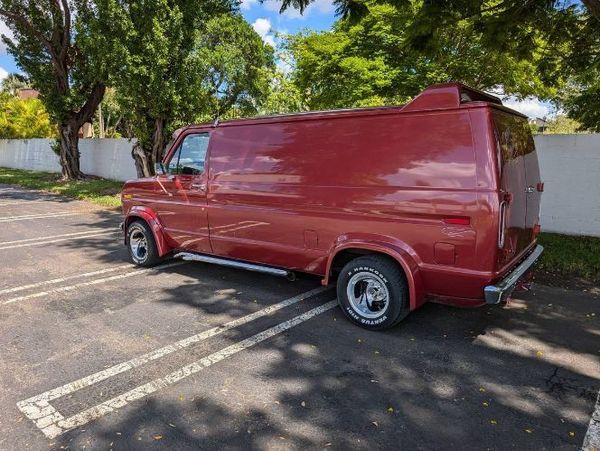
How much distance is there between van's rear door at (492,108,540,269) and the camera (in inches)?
157

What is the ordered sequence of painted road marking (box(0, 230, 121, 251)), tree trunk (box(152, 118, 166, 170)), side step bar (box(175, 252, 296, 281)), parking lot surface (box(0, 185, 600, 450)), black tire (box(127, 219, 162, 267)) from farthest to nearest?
tree trunk (box(152, 118, 166, 170)) → painted road marking (box(0, 230, 121, 251)) → black tire (box(127, 219, 162, 267)) → side step bar (box(175, 252, 296, 281)) → parking lot surface (box(0, 185, 600, 450))

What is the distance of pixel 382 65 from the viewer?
1255 cm

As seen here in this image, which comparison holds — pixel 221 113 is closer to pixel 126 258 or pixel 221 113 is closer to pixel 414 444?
pixel 126 258

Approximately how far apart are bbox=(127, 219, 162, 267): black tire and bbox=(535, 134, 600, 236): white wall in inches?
288

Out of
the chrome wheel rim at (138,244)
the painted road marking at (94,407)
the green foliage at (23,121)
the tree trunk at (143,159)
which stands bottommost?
the painted road marking at (94,407)

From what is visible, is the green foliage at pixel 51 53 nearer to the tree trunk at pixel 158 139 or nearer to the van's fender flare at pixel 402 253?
the tree trunk at pixel 158 139

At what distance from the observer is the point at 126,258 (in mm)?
7566

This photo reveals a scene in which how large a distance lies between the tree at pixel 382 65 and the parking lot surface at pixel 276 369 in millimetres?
7932

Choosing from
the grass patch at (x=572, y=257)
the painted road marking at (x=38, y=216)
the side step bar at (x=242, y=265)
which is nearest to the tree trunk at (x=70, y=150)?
the painted road marking at (x=38, y=216)

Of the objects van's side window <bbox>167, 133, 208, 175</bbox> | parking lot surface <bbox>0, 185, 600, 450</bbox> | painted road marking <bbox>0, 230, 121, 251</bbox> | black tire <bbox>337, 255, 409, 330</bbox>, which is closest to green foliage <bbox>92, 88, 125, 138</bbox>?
painted road marking <bbox>0, 230, 121, 251</bbox>

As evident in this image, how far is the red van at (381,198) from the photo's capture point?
3.94 metres

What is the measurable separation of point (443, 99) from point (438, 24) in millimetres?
3315

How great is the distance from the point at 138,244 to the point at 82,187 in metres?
11.9

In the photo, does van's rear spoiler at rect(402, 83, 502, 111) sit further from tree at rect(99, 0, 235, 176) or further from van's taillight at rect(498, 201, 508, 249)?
tree at rect(99, 0, 235, 176)
